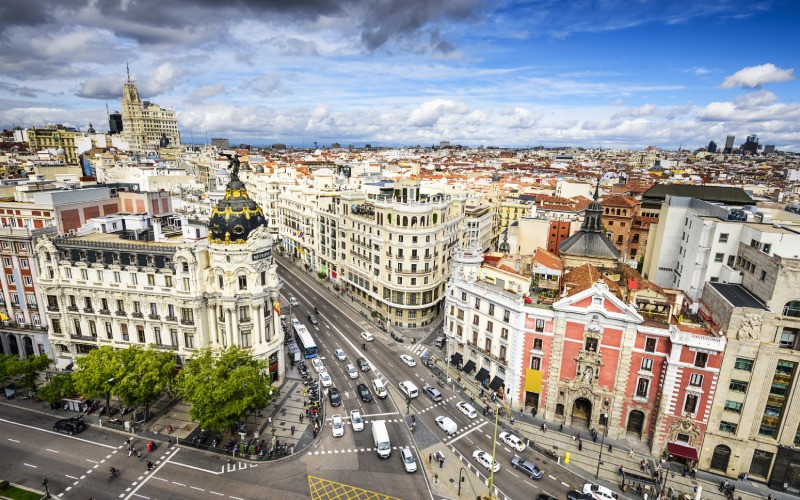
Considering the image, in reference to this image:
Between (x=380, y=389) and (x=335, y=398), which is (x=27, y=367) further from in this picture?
(x=380, y=389)

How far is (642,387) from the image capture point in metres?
64.9

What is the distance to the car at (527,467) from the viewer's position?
5841cm

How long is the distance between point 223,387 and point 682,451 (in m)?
65.6

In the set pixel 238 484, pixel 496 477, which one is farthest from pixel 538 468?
pixel 238 484

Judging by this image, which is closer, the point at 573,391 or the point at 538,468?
the point at 538,468

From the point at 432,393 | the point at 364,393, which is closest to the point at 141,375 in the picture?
the point at 364,393

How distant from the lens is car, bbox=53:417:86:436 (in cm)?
6425

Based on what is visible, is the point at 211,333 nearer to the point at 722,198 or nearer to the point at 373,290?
the point at 373,290

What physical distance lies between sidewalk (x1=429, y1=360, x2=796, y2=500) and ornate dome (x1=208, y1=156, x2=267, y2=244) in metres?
49.9

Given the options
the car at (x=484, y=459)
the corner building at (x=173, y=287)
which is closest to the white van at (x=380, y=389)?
the corner building at (x=173, y=287)

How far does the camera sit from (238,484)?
55844 mm

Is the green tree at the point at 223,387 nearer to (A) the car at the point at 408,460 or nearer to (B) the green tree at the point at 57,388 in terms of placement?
(B) the green tree at the point at 57,388

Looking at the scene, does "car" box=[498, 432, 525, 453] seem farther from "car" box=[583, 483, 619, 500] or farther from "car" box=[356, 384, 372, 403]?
"car" box=[356, 384, 372, 403]

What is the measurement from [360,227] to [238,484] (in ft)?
224
